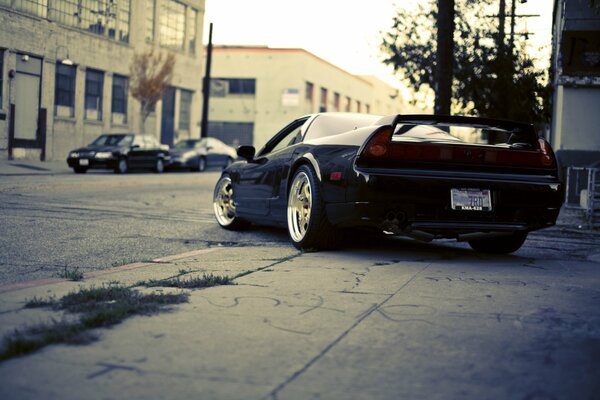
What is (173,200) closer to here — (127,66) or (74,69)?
(74,69)

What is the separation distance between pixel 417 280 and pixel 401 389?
98.3 inches

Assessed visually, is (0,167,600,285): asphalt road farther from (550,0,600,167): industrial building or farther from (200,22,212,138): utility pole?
(200,22,212,138): utility pole

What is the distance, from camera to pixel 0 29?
30.9 metres

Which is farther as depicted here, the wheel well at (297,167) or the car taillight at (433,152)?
the wheel well at (297,167)

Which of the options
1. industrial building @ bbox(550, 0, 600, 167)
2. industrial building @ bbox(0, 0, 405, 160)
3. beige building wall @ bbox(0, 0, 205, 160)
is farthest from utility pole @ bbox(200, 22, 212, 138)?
industrial building @ bbox(550, 0, 600, 167)

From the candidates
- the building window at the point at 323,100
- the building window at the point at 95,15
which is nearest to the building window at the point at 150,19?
the building window at the point at 95,15

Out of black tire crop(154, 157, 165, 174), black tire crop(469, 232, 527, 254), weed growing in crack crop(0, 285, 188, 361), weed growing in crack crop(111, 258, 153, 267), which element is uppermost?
black tire crop(154, 157, 165, 174)

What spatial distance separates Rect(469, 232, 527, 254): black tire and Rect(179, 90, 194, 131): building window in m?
40.4

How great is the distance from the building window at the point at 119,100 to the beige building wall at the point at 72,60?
6.1 inches

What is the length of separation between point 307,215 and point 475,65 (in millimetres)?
19123

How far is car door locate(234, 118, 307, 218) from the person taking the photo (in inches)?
333

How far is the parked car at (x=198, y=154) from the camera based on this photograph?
32.3 metres

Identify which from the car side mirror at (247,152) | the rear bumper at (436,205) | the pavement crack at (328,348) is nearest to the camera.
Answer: the pavement crack at (328,348)

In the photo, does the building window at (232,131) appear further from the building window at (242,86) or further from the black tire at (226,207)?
the black tire at (226,207)
